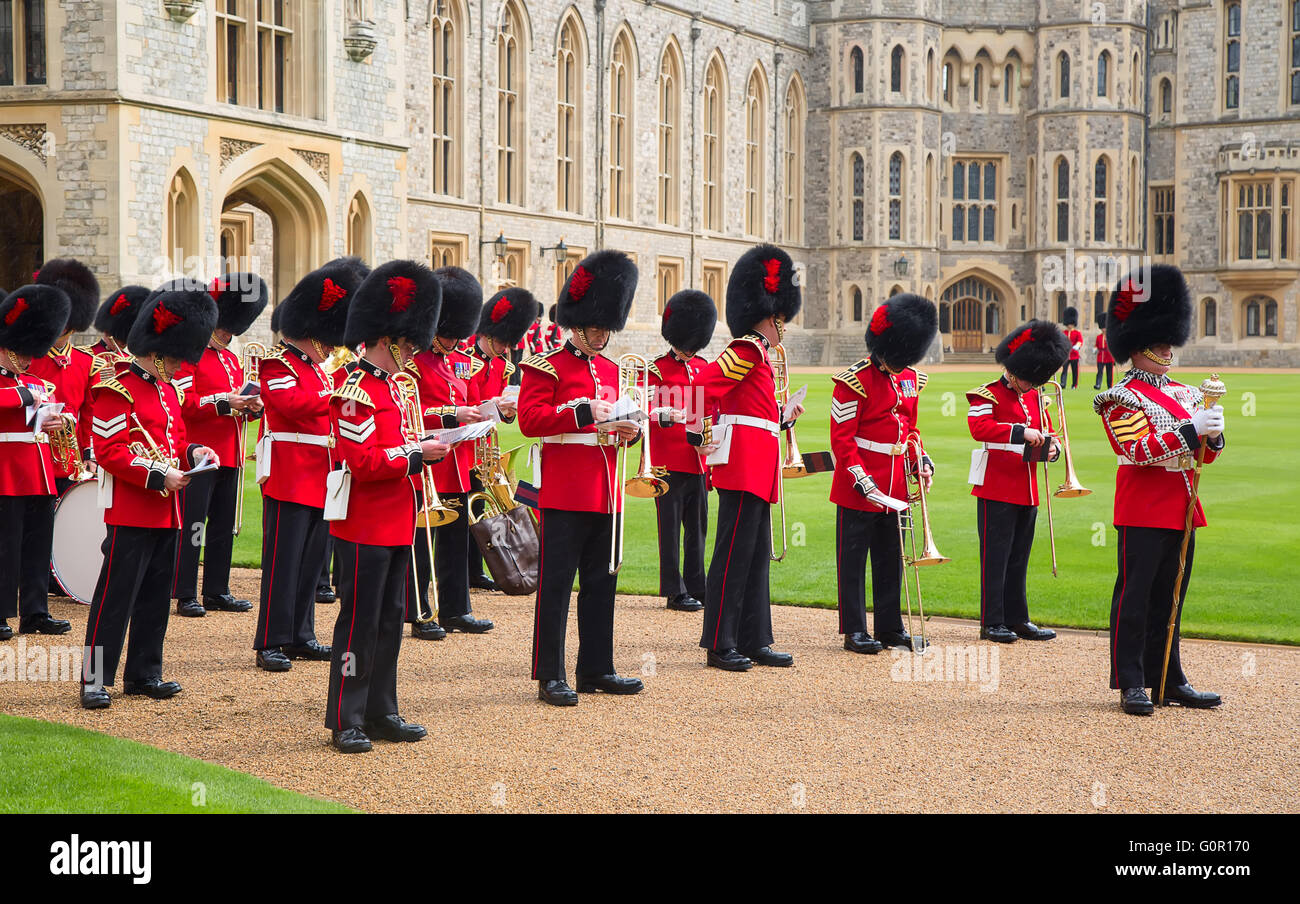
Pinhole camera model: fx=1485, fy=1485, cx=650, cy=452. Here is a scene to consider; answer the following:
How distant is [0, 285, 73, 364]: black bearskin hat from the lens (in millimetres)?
6547

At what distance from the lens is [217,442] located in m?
7.40

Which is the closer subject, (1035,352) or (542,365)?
(542,365)

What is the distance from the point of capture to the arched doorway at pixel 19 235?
62.5 ft

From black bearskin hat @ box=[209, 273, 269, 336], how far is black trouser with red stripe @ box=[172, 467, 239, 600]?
0.74 metres

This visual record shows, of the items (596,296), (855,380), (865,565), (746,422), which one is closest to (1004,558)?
(865,565)

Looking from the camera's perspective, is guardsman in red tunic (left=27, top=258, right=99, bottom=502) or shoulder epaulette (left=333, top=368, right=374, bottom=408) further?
guardsman in red tunic (left=27, top=258, right=99, bottom=502)

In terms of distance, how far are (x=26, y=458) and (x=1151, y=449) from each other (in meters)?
4.85

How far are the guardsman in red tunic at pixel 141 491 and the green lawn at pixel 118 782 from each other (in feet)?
2.44

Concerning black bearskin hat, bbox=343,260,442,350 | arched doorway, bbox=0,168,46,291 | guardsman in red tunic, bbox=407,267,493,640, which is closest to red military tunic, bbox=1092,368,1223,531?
black bearskin hat, bbox=343,260,442,350

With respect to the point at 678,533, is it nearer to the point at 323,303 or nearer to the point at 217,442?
the point at 217,442

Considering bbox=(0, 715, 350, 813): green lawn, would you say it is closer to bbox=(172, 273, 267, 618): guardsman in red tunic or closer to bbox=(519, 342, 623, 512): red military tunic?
bbox=(519, 342, 623, 512): red military tunic

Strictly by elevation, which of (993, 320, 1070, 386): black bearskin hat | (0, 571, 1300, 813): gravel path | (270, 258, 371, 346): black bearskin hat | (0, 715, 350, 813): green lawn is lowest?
(0, 571, 1300, 813): gravel path

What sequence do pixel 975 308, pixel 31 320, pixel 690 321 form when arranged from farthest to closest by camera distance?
pixel 975 308 < pixel 690 321 < pixel 31 320
